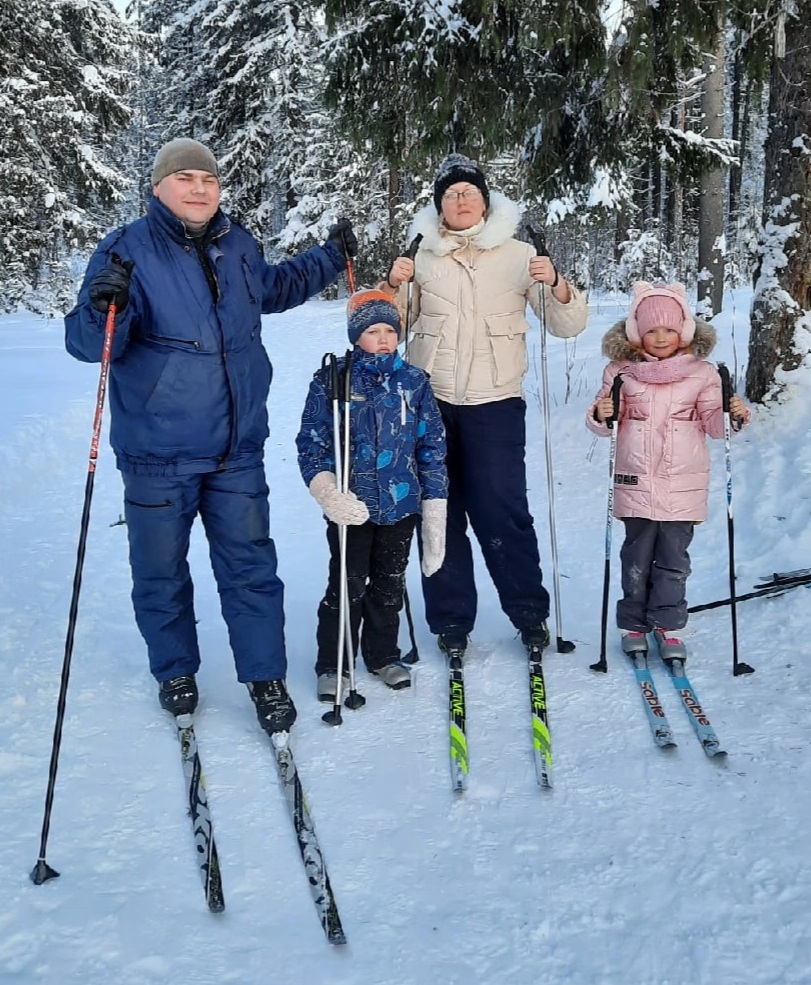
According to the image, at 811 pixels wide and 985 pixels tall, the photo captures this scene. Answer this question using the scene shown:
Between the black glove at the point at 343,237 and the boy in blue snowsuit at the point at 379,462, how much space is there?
0.35 meters

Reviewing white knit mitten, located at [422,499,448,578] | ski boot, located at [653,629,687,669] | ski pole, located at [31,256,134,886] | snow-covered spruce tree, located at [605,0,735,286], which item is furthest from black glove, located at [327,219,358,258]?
snow-covered spruce tree, located at [605,0,735,286]

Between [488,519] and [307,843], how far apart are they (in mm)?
1809

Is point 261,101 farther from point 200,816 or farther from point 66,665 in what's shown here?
point 200,816

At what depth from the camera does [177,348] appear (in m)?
3.32

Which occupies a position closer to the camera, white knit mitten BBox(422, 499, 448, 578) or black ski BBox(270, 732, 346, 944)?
black ski BBox(270, 732, 346, 944)

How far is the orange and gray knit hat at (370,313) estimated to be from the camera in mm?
3695

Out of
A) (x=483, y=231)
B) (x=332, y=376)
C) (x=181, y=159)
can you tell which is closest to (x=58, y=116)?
(x=181, y=159)

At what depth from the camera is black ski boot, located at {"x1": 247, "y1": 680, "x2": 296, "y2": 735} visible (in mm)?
3418

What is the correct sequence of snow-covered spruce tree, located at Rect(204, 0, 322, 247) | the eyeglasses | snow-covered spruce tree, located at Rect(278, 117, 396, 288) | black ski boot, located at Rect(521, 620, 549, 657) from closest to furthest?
the eyeglasses
black ski boot, located at Rect(521, 620, 549, 657)
snow-covered spruce tree, located at Rect(204, 0, 322, 247)
snow-covered spruce tree, located at Rect(278, 117, 396, 288)

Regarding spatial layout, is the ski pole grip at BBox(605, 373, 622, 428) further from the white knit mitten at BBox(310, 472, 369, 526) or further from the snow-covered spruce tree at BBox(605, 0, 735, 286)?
the snow-covered spruce tree at BBox(605, 0, 735, 286)

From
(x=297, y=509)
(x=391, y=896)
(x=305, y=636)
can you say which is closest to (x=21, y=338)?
(x=297, y=509)

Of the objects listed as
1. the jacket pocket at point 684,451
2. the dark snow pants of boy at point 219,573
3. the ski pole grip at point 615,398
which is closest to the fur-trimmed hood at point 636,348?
the ski pole grip at point 615,398

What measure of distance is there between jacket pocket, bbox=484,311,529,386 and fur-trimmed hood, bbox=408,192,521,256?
0.35 meters

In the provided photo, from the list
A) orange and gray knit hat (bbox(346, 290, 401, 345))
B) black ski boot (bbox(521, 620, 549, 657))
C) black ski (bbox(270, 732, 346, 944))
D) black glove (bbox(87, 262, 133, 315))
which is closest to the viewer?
black ski (bbox(270, 732, 346, 944))
